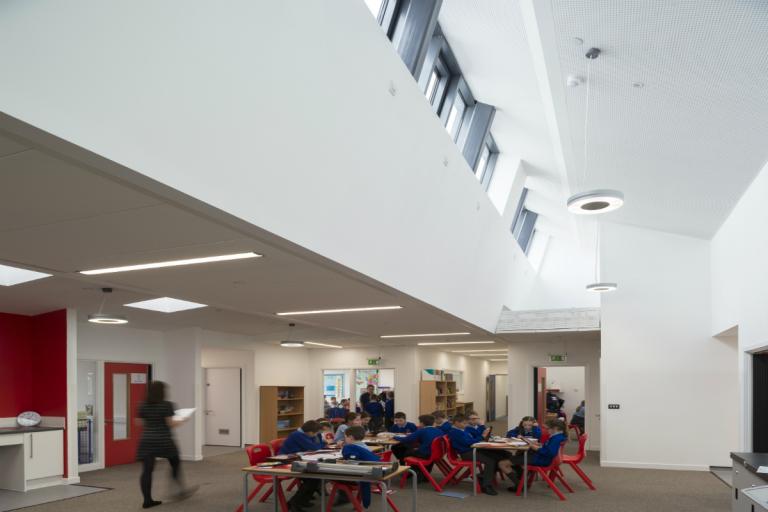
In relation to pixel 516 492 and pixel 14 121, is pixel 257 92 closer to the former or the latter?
pixel 14 121

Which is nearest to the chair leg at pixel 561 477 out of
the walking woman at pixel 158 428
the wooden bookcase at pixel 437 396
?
the walking woman at pixel 158 428

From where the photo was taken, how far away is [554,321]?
13156 mm

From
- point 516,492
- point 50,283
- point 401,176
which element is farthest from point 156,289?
point 516,492

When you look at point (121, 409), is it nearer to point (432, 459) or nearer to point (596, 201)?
point (432, 459)

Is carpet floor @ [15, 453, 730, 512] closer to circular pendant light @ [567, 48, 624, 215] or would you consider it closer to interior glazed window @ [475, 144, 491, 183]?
circular pendant light @ [567, 48, 624, 215]

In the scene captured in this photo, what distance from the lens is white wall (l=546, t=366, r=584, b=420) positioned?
22.7m

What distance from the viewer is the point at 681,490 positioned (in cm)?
953

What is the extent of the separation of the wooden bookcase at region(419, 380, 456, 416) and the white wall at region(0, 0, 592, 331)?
9.95 m

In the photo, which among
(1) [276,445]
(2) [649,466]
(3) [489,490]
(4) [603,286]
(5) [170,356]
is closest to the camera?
(1) [276,445]

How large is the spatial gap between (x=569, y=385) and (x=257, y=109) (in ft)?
68.6

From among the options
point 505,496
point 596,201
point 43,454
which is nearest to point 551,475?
point 505,496

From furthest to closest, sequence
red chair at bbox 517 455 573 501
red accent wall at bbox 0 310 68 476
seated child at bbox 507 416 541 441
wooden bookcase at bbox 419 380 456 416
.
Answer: wooden bookcase at bbox 419 380 456 416
seated child at bbox 507 416 541 441
red accent wall at bbox 0 310 68 476
red chair at bbox 517 455 573 501

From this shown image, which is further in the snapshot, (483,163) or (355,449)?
(483,163)

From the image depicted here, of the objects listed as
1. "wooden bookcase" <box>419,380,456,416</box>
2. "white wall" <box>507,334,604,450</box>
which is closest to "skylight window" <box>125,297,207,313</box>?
"white wall" <box>507,334,604,450</box>
